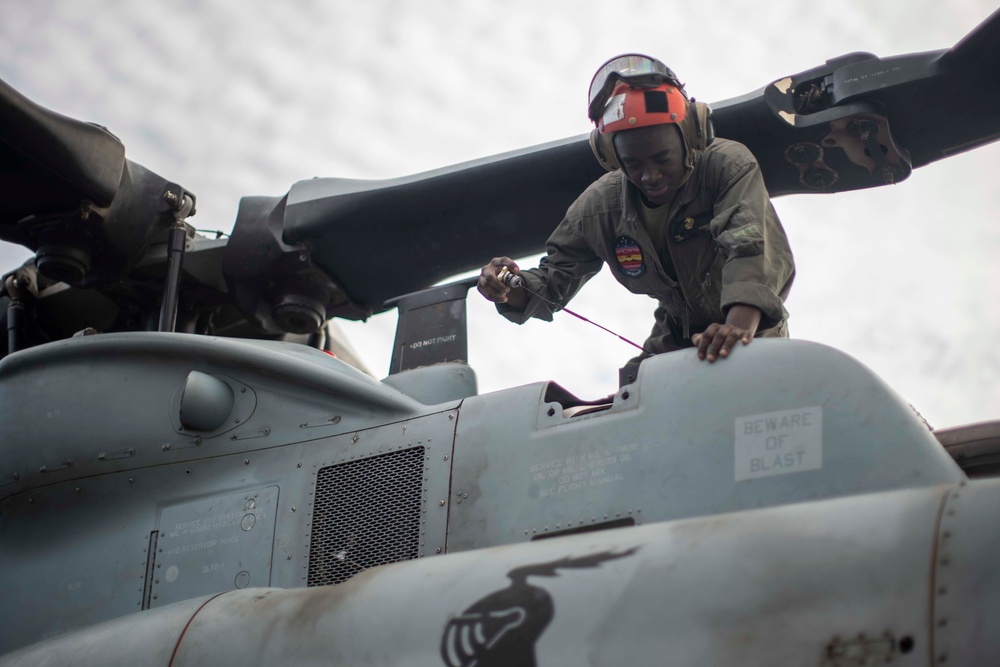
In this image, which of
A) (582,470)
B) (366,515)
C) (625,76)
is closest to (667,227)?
(625,76)

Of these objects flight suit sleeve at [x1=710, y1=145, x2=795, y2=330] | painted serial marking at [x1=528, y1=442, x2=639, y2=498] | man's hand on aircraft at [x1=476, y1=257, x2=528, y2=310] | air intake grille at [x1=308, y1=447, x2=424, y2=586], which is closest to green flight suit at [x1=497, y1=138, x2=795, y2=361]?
flight suit sleeve at [x1=710, y1=145, x2=795, y2=330]

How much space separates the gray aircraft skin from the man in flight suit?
466 mm

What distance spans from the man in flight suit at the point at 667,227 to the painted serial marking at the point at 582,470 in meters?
0.59

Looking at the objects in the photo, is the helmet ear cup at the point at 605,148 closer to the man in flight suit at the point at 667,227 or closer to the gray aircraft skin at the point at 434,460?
the man in flight suit at the point at 667,227

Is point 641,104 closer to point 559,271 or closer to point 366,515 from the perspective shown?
point 559,271

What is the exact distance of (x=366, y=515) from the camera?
165 inches

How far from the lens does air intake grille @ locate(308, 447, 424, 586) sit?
13.3 feet

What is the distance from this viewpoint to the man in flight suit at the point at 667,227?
407 centimetres

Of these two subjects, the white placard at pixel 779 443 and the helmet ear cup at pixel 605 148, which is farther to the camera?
the helmet ear cup at pixel 605 148

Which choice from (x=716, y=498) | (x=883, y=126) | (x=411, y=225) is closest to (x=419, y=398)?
(x=411, y=225)

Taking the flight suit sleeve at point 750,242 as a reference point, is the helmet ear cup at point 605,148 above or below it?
above

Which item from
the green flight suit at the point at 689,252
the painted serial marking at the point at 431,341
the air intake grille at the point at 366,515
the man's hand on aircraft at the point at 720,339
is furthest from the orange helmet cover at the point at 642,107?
the air intake grille at the point at 366,515

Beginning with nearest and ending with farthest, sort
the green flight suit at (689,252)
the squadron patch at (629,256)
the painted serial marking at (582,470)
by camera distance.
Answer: the painted serial marking at (582,470), the green flight suit at (689,252), the squadron patch at (629,256)

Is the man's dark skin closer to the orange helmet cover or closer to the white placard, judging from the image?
the orange helmet cover
